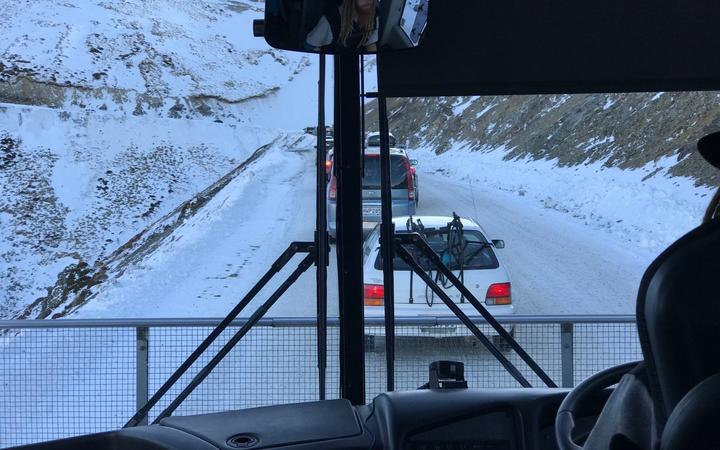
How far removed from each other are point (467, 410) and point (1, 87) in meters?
56.7

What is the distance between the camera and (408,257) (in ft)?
11.5

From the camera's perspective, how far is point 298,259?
11531mm

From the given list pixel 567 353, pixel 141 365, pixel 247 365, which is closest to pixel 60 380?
pixel 141 365

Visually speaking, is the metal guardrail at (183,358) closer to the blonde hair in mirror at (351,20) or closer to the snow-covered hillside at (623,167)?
the blonde hair in mirror at (351,20)

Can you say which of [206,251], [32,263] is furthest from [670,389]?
[32,263]

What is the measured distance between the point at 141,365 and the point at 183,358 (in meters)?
0.27

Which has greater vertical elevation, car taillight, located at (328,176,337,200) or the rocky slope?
the rocky slope

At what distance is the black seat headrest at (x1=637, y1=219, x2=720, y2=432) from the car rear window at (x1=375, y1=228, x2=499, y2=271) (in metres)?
4.49

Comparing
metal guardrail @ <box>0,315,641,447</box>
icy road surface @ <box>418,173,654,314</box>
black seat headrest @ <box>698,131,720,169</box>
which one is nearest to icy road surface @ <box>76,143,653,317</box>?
icy road surface @ <box>418,173,654,314</box>

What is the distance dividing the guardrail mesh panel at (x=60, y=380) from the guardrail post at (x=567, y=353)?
2.66 metres

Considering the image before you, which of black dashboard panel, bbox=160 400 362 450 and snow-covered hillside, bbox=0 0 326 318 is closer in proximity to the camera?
black dashboard panel, bbox=160 400 362 450

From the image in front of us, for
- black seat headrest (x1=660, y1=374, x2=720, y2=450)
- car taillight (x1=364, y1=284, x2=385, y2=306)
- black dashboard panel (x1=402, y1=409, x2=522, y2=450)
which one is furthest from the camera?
car taillight (x1=364, y1=284, x2=385, y2=306)

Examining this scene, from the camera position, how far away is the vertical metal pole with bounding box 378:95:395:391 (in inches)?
134

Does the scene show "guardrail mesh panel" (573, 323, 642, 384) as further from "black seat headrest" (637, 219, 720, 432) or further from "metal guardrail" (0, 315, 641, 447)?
"black seat headrest" (637, 219, 720, 432)
